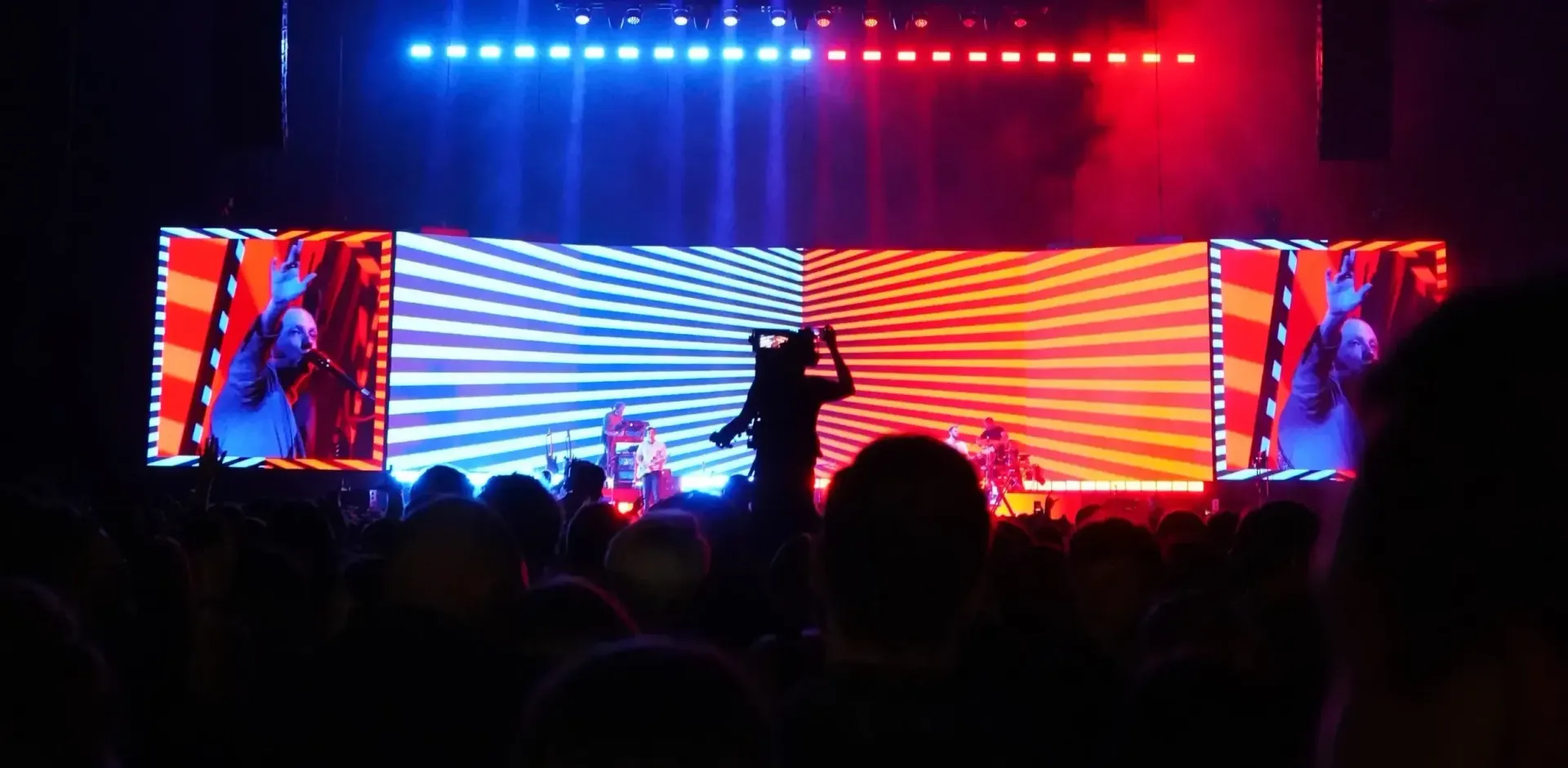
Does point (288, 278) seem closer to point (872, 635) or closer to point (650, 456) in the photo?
point (650, 456)

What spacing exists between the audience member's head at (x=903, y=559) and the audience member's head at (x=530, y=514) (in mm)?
1509

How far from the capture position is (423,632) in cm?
144

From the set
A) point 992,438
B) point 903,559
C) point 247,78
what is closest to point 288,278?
point 247,78

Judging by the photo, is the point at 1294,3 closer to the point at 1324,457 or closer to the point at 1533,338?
the point at 1324,457

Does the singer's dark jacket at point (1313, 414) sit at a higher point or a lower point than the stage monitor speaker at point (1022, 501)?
higher

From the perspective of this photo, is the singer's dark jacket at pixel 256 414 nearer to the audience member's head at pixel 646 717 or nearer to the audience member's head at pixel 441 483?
the audience member's head at pixel 441 483

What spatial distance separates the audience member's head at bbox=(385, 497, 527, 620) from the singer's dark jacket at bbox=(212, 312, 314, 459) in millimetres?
8081

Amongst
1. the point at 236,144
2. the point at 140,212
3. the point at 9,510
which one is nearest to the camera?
the point at 9,510

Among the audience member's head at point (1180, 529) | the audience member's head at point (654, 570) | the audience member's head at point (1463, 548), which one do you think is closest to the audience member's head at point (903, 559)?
the audience member's head at point (1463, 548)

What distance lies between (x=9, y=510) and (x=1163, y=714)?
7.24 feet

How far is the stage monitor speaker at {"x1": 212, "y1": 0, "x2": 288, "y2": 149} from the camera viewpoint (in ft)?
28.3

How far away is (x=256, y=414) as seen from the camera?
9438 mm

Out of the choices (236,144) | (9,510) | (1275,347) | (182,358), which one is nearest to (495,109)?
(236,144)

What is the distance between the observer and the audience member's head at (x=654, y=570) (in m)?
2.60
